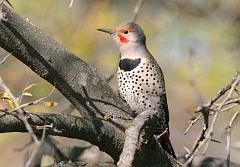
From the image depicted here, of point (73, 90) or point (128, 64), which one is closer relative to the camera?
point (73, 90)

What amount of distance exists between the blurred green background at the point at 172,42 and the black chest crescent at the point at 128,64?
201 cm

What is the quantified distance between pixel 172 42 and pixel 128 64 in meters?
2.53

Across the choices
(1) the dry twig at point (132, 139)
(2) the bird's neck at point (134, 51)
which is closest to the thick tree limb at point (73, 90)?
Result: (1) the dry twig at point (132, 139)

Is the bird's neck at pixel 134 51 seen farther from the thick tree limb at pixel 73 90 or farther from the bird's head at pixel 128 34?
the thick tree limb at pixel 73 90

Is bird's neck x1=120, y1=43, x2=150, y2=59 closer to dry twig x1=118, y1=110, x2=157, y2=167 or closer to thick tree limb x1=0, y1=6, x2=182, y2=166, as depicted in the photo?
thick tree limb x1=0, y1=6, x2=182, y2=166

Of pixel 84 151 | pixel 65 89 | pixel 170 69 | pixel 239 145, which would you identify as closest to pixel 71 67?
pixel 65 89

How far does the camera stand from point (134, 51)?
17.7 feet

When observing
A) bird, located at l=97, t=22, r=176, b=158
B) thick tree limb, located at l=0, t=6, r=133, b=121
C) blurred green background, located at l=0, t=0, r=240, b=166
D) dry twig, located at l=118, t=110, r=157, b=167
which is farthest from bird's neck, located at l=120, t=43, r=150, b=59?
dry twig, located at l=118, t=110, r=157, b=167

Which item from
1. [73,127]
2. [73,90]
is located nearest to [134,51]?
[73,90]

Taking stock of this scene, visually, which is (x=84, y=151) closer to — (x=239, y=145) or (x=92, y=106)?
(x=92, y=106)

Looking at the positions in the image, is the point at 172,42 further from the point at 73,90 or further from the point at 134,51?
the point at 73,90

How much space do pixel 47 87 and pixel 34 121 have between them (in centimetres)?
363

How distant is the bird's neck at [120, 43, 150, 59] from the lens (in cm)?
538

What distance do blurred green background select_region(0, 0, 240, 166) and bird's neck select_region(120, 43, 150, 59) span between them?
1.84m
